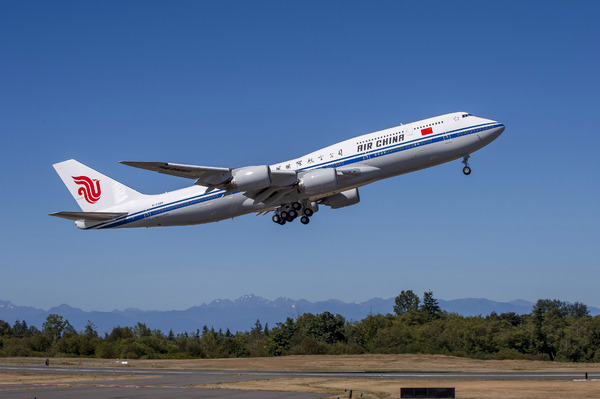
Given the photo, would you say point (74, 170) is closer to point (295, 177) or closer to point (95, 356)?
point (295, 177)

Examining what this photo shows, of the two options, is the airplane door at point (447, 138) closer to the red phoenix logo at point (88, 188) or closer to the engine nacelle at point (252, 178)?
the engine nacelle at point (252, 178)

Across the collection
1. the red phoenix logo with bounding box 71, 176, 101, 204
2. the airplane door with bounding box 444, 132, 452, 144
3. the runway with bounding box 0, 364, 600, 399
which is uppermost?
the airplane door with bounding box 444, 132, 452, 144

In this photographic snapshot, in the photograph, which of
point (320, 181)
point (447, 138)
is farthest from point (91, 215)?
point (447, 138)

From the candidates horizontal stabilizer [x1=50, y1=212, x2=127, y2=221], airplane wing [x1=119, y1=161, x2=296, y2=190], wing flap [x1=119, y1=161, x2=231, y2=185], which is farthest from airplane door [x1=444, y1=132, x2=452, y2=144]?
horizontal stabilizer [x1=50, y1=212, x2=127, y2=221]

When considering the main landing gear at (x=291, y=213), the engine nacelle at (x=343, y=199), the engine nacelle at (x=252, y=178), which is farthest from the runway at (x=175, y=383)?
the engine nacelle at (x=343, y=199)

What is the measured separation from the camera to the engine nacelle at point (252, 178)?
42.4m

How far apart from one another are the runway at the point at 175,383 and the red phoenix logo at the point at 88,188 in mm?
14171

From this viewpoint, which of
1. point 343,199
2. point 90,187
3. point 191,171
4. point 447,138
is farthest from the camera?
point 90,187

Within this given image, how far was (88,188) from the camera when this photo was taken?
177ft

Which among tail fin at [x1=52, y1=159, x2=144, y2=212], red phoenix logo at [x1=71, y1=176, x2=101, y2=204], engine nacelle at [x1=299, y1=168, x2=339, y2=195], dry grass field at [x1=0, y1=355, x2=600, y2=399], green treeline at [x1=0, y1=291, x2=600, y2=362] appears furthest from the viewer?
green treeline at [x1=0, y1=291, x2=600, y2=362]

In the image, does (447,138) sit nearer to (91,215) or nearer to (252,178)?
(252,178)

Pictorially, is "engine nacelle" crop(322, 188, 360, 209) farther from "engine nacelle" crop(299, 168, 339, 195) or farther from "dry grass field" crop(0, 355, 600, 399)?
"dry grass field" crop(0, 355, 600, 399)

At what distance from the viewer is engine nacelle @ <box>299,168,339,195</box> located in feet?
140

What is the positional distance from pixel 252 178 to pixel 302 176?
3.79 meters
